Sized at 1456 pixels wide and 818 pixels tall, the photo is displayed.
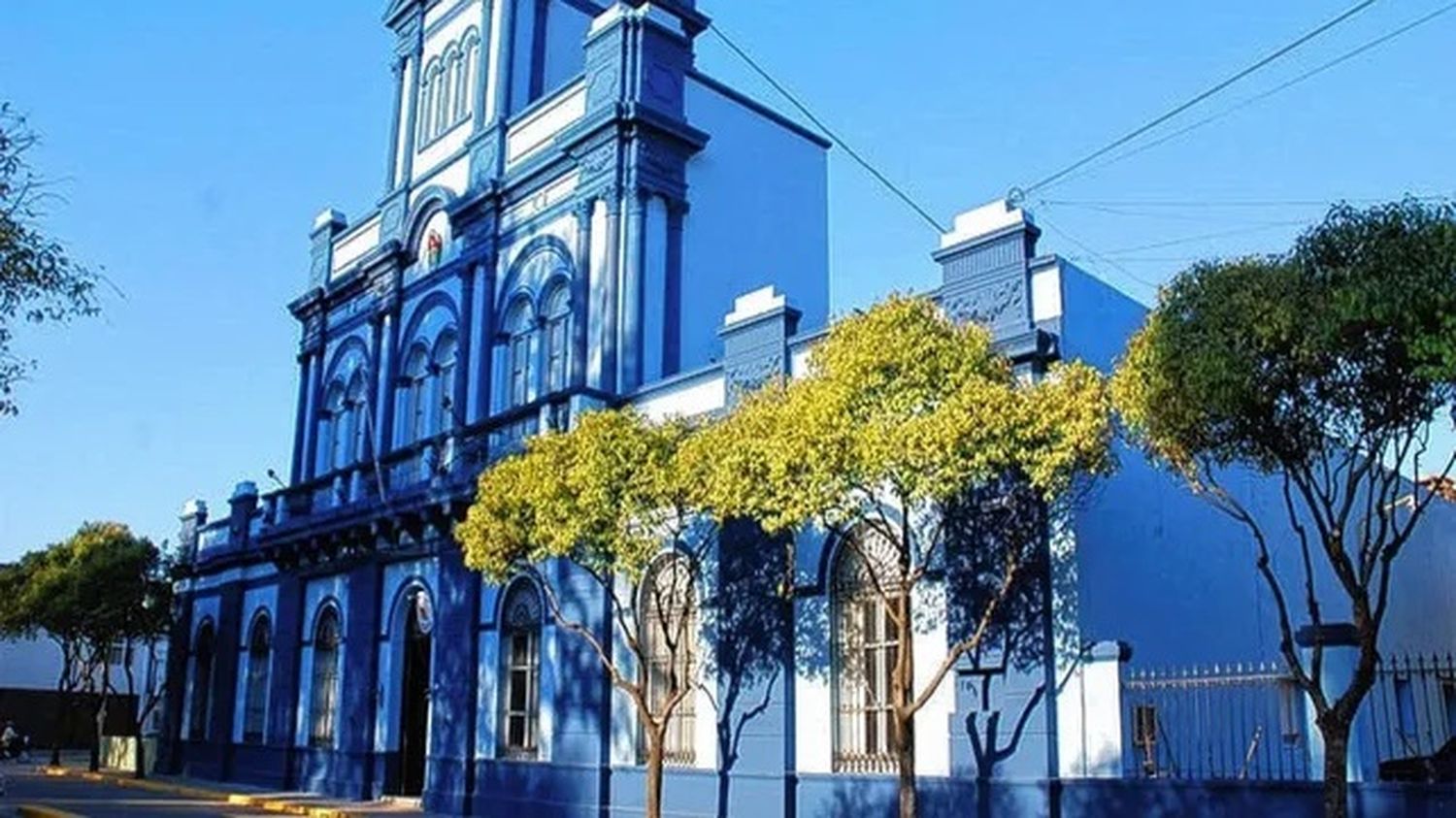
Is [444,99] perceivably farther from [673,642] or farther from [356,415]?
[673,642]

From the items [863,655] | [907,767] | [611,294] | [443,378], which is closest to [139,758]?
[443,378]

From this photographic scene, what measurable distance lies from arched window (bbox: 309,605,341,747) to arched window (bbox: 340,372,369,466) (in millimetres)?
2948

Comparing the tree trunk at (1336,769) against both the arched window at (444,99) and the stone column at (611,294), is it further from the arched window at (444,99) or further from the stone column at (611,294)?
the arched window at (444,99)

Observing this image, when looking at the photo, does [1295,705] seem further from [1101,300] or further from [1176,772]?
[1101,300]

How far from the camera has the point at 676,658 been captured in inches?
680

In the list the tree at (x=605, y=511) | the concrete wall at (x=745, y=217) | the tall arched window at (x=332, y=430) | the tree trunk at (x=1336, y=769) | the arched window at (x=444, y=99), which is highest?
the arched window at (x=444, y=99)

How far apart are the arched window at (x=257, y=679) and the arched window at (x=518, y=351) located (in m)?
9.23

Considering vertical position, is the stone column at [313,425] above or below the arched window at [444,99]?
below

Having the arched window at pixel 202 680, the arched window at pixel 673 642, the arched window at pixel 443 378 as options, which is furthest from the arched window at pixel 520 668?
the arched window at pixel 202 680

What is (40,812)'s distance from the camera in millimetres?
19984

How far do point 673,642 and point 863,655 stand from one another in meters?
2.42

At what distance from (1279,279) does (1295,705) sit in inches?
181

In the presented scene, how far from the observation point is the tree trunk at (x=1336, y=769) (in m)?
9.51

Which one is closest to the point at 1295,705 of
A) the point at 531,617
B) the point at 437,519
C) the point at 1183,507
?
the point at 1183,507
